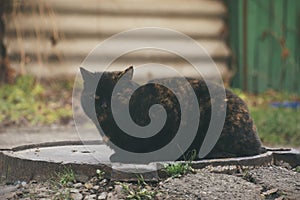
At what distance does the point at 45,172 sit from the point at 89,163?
0.97 ft

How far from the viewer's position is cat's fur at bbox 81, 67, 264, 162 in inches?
162

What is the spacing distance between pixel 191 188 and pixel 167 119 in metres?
0.54

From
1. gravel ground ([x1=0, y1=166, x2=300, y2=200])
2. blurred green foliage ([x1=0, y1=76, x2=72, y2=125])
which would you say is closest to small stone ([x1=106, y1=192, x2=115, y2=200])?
gravel ground ([x1=0, y1=166, x2=300, y2=200])

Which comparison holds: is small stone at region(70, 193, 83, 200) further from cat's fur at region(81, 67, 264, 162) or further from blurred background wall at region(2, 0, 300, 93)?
blurred background wall at region(2, 0, 300, 93)

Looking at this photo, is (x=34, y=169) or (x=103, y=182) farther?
(x=34, y=169)

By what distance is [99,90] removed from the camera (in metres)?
4.20

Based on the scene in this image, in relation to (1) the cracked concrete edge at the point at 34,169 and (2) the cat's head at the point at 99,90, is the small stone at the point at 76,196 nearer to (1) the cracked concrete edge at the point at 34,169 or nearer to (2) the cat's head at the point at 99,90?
(1) the cracked concrete edge at the point at 34,169

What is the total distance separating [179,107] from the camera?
13.6ft

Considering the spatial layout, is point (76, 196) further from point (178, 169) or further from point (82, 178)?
point (178, 169)

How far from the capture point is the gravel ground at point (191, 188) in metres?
3.74

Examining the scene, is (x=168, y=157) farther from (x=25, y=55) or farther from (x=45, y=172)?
(x=25, y=55)

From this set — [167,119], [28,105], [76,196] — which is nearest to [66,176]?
[76,196]

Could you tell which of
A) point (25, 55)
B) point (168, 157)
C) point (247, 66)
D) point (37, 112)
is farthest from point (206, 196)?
point (247, 66)

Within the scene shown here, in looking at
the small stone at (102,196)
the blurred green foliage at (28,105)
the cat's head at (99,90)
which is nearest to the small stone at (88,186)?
the small stone at (102,196)
